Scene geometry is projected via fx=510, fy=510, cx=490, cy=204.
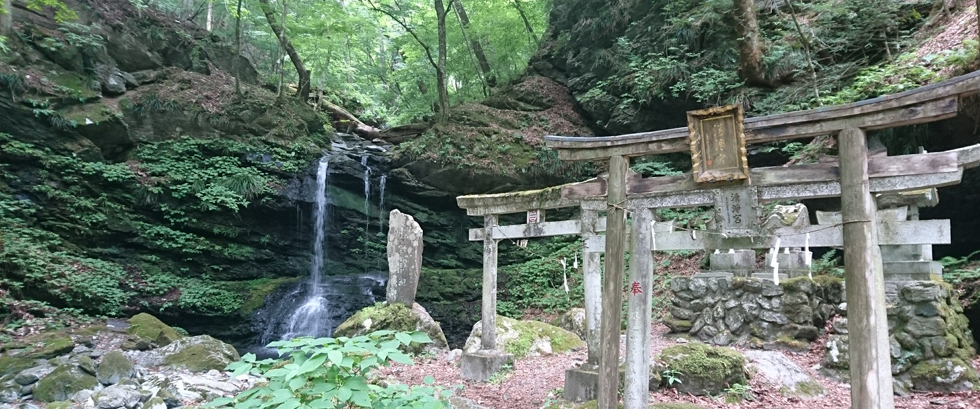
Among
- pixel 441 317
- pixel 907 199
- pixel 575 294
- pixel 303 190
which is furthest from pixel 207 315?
pixel 907 199

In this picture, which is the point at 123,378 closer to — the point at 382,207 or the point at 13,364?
the point at 13,364

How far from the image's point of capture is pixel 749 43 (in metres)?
12.1

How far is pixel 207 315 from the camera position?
40.1 feet

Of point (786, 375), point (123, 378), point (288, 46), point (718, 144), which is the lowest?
point (123, 378)

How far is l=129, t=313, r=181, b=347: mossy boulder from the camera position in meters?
9.20

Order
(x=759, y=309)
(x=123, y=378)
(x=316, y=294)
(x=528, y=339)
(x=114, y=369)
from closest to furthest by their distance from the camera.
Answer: (x=123, y=378)
(x=114, y=369)
(x=759, y=309)
(x=528, y=339)
(x=316, y=294)

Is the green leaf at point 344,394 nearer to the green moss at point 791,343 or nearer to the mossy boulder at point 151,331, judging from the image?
the green moss at point 791,343

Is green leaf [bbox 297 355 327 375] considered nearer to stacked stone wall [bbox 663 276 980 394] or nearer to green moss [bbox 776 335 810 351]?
stacked stone wall [bbox 663 276 980 394]

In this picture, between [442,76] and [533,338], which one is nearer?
[533,338]

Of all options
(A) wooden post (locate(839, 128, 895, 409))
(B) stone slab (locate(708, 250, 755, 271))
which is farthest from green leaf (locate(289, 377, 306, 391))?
(B) stone slab (locate(708, 250, 755, 271))

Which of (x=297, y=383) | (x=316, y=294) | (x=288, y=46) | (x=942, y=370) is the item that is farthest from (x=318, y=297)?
(x=942, y=370)

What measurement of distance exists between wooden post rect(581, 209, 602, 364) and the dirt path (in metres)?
0.77

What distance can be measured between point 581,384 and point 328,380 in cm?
423

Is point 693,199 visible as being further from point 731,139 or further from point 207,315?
point 207,315
